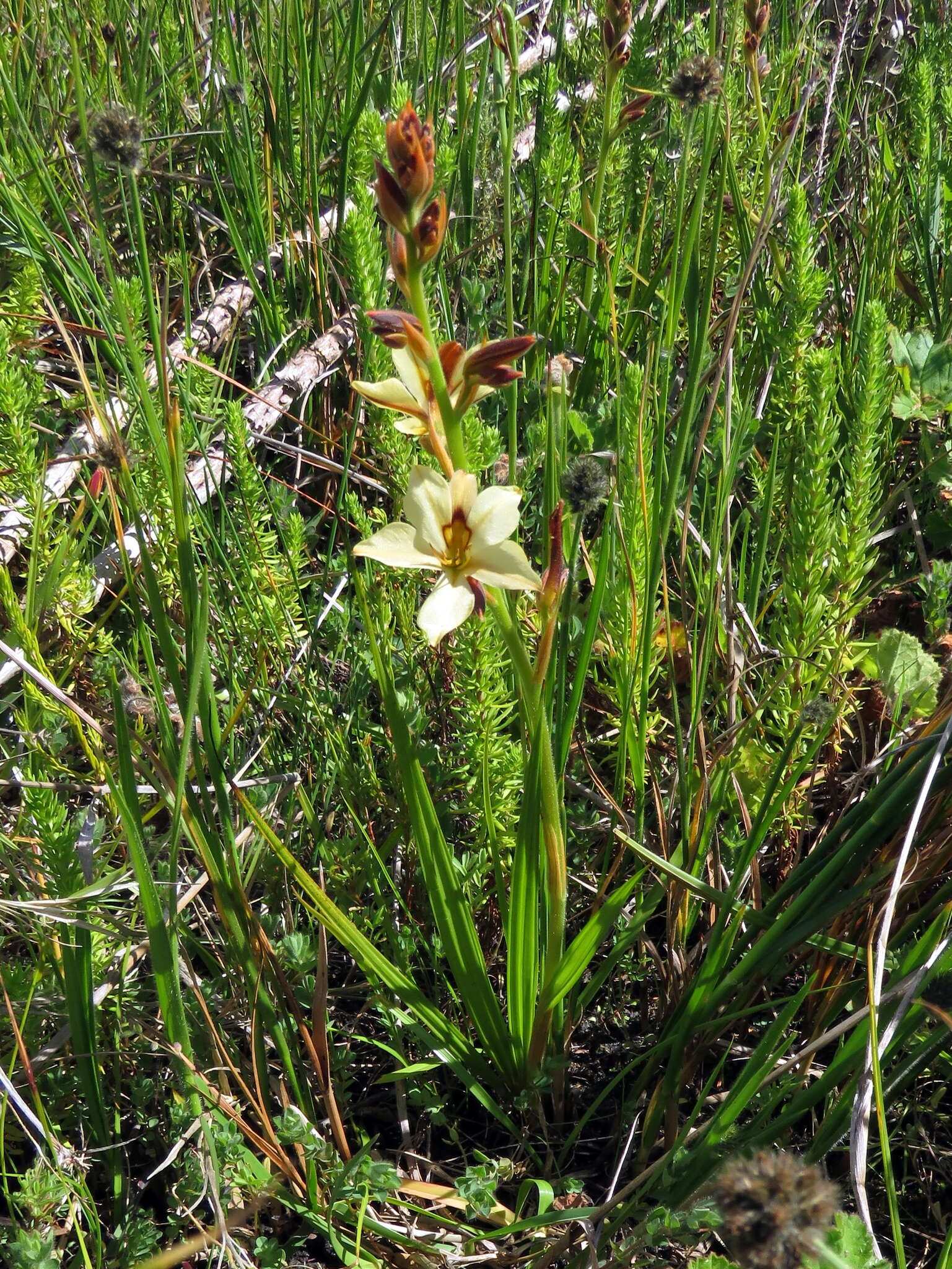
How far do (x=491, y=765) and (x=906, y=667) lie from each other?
61 centimetres

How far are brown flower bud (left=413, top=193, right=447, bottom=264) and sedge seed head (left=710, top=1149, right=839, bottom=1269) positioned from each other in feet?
2.57

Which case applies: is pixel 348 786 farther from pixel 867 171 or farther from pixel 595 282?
pixel 867 171

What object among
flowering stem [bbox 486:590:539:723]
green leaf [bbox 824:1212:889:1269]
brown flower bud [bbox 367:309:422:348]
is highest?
brown flower bud [bbox 367:309:422:348]

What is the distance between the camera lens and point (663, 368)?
4.75 ft

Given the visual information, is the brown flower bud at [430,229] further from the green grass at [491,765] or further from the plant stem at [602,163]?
the plant stem at [602,163]

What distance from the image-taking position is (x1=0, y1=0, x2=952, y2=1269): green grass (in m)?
1.09

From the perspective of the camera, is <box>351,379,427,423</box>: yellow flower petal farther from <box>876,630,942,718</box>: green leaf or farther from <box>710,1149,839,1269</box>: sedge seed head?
<box>876,630,942,718</box>: green leaf

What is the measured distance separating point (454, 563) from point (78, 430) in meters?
1.38

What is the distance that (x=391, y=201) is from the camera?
2.73ft

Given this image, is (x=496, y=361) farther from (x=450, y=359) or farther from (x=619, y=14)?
(x=619, y=14)

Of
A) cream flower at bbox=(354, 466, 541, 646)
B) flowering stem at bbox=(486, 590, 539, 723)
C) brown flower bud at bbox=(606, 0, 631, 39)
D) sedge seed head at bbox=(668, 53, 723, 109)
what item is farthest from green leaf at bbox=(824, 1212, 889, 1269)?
brown flower bud at bbox=(606, 0, 631, 39)

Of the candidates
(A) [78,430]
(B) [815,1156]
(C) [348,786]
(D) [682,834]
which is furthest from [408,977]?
(A) [78,430]

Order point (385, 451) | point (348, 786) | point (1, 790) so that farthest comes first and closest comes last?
point (1, 790) → point (385, 451) → point (348, 786)

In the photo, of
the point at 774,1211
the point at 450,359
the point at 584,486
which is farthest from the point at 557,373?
the point at 774,1211
